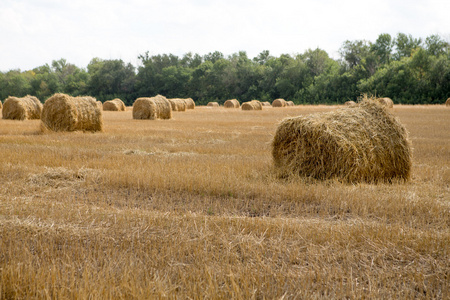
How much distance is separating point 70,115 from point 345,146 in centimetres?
1127

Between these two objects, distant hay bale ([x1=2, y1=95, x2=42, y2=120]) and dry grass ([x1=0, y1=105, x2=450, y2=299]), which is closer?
dry grass ([x1=0, y1=105, x2=450, y2=299])

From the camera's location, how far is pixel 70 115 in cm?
1507

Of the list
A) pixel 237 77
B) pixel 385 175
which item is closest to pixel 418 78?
pixel 237 77

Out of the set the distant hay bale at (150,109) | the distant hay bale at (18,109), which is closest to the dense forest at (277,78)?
the distant hay bale at (150,109)

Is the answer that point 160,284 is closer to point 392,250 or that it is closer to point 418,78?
point 392,250

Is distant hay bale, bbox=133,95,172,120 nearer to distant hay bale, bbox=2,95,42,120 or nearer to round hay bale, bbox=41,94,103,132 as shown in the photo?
distant hay bale, bbox=2,95,42,120

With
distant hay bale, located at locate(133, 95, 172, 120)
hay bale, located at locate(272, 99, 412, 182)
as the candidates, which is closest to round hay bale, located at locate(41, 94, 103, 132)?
distant hay bale, located at locate(133, 95, 172, 120)

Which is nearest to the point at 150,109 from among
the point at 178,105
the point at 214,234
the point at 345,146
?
the point at 178,105

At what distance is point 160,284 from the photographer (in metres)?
3.19

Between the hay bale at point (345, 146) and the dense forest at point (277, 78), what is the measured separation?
4533 cm

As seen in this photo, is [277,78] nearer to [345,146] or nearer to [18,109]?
[18,109]

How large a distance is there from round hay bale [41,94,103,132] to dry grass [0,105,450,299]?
276 inches

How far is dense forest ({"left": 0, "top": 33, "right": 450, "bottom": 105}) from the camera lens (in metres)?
52.4

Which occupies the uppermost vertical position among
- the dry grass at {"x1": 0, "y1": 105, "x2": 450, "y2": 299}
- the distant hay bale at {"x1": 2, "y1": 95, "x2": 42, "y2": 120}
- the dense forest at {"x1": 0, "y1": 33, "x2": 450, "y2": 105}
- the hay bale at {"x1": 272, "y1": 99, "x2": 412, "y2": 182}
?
the dense forest at {"x1": 0, "y1": 33, "x2": 450, "y2": 105}
